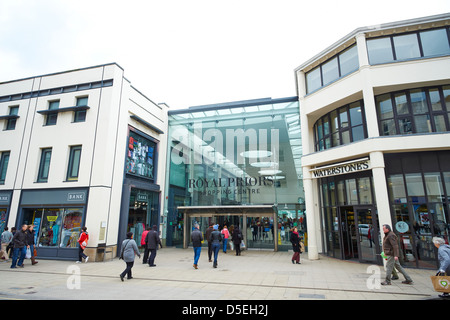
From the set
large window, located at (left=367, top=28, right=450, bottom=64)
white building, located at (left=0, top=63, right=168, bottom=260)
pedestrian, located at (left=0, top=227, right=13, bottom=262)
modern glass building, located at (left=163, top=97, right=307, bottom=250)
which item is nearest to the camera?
large window, located at (left=367, top=28, right=450, bottom=64)

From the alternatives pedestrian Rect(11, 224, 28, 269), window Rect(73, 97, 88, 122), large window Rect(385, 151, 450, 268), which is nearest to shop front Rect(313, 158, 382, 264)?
large window Rect(385, 151, 450, 268)

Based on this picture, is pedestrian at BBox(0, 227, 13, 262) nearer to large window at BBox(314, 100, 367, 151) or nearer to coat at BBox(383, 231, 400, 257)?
coat at BBox(383, 231, 400, 257)

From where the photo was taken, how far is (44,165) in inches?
591

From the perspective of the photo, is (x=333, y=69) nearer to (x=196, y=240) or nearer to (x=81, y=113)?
(x=196, y=240)

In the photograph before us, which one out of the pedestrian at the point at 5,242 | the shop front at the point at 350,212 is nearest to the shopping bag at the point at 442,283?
the shop front at the point at 350,212

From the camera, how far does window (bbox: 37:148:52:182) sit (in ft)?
48.6

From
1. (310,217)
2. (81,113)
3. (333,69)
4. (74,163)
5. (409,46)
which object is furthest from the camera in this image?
(81,113)

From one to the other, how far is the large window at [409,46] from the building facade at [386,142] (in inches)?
1.5

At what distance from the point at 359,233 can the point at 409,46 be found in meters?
8.81

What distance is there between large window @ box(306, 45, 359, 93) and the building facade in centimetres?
6

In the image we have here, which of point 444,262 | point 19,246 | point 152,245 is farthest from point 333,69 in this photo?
point 19,246

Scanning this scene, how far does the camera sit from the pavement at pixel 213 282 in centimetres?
647
